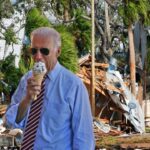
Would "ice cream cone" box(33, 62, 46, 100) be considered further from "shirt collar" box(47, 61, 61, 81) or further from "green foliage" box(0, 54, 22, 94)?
"green foliage" box(0, 54, 22, 94)

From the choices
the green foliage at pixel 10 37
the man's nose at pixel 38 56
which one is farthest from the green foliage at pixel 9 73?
the man's nose at pixel 38 56

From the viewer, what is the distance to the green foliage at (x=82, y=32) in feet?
73.6

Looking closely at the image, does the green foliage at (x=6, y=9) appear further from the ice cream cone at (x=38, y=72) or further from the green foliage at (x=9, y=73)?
the ice cream cone at (x=38, y=72)

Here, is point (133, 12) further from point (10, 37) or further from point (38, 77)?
point (38, 77)

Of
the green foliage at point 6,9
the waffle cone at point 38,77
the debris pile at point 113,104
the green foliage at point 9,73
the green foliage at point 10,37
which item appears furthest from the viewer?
the green foliage at point 6,9

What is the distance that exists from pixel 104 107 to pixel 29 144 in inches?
642

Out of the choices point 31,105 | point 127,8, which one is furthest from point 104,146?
point 31,105

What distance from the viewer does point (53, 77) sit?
343 cm

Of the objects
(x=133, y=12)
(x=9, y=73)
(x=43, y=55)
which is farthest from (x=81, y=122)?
(x=133, y=12)

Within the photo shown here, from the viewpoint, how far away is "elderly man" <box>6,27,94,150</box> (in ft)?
10.9

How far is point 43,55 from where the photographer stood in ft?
11.0

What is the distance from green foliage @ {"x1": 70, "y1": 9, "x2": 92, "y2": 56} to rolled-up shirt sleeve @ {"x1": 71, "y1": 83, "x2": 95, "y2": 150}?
18867mm

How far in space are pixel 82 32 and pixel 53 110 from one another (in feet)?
63.3

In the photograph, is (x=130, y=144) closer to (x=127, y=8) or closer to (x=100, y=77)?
(x=100, y=77)
